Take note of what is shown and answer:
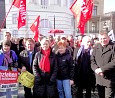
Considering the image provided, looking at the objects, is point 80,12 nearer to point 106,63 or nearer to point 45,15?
point 106,63

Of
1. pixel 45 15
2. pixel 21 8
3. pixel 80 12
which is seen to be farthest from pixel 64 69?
pixel 45 15

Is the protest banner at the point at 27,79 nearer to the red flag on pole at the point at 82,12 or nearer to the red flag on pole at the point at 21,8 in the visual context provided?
the red flag on pole at the point at 82,12

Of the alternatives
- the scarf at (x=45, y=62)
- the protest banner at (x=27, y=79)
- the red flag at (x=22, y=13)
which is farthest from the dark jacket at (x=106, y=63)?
the red flag at (x=22, y=13)

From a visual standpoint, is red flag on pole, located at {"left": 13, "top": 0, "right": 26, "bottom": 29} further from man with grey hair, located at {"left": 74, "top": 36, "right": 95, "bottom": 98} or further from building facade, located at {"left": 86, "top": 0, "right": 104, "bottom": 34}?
building facade, located at {"left": 86, "top": 0, "right": 104, "bottom": 34}

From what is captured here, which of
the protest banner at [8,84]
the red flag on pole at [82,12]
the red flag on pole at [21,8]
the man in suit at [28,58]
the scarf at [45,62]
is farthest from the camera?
the red flag on pole at [21,8]

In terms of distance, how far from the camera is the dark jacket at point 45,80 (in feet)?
20.2

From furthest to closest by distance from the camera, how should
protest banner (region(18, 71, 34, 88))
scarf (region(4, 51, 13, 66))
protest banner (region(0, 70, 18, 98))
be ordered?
protest banner (region(18, 71, 34, 88)) < scarf (region(4, 51, 13, 66)) < protest banner (region(0, 70, 18, 98))

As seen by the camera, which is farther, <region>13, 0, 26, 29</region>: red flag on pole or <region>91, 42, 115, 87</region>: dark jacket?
<region>13, 0, 26, 29</region>: red flag on pole

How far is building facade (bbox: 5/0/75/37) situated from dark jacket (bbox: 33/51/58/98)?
30.1 metres

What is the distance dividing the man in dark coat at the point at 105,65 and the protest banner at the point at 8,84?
187 cm

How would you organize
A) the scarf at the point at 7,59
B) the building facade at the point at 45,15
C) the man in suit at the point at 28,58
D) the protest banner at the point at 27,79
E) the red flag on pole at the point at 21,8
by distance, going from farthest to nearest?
the building facade at the point at 45,15
the red flag on pole at the point at 21,8
the man in suit at the point at 28,58
the protest banner at the point at 27,79
the scarf at the point at 7,59

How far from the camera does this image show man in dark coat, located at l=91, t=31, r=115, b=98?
18.5 feet

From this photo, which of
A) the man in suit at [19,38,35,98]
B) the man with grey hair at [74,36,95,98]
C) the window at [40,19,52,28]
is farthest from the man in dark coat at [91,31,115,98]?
the window at [40,19,52,28]

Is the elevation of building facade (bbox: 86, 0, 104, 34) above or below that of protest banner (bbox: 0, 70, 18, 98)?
above
